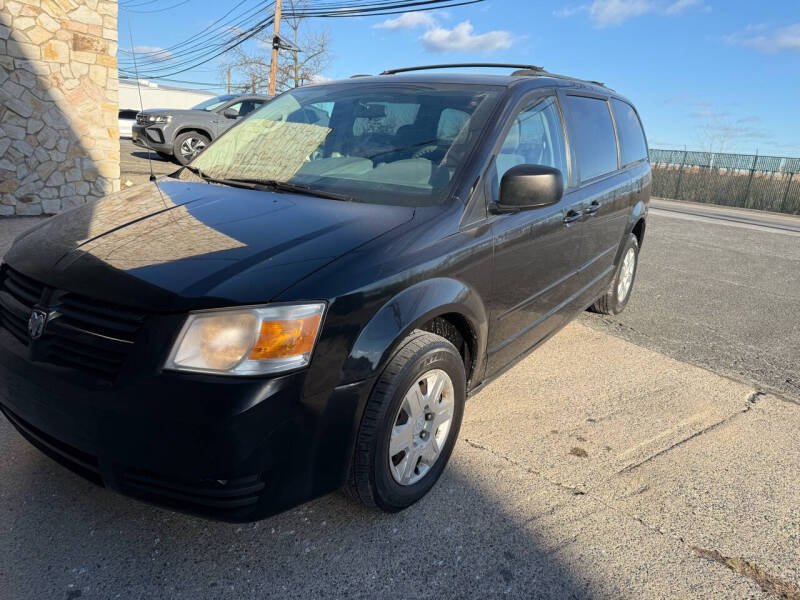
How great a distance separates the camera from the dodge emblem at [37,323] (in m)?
2.05

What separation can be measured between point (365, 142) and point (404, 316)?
4.06 ft

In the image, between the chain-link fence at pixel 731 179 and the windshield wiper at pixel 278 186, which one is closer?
the windshield wiper at pixel 278 186

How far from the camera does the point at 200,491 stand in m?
1.89

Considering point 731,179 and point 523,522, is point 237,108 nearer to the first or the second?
point 523,522

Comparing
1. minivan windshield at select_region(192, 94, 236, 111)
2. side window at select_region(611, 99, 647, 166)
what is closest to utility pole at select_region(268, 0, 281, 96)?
minivan windshield at select_region(192, 94, 236, 111)

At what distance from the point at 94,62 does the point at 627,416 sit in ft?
25.1

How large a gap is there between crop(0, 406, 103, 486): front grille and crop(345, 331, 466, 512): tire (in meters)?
0.86

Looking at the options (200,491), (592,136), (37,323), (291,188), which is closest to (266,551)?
(200,491)

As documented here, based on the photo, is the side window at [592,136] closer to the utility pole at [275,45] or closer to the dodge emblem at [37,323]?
the dodge emblem at [37,323]

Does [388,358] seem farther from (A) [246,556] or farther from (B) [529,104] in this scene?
(B) [529,104]

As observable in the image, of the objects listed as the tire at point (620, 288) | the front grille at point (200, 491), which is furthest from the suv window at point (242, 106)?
the front grille at point (200, 491)

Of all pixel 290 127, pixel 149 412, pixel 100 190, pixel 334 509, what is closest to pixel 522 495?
pixel 334 509

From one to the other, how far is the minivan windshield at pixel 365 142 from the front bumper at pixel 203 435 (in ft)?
3.61

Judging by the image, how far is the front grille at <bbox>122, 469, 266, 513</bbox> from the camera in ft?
6.19
